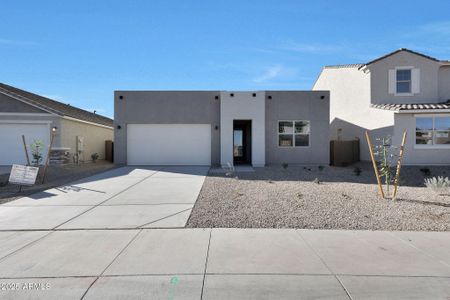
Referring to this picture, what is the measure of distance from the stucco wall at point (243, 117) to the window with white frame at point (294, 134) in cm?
120

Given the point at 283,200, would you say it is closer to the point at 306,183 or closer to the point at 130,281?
the point at 306,183

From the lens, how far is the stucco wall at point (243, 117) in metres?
17.7

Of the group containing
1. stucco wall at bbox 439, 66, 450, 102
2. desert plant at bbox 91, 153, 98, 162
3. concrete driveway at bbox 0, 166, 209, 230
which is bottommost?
concrete driveway at bbox 0, 166, 209, 230

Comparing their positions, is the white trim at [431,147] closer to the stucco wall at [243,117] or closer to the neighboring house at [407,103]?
the neighboring house at [407,103]

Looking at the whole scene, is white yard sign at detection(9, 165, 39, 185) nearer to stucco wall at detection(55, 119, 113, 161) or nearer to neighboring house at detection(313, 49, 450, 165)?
stucco wall at detection(55, 119, 113, 161)

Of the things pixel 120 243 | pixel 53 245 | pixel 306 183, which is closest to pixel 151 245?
pixel 120 243

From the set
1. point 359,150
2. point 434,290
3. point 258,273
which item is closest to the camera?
point 434,290

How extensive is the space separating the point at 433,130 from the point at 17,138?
23.7m

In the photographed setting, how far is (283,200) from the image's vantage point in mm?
8703

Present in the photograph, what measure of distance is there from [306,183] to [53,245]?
9.06 meters

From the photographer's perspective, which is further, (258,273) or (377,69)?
(377,69)

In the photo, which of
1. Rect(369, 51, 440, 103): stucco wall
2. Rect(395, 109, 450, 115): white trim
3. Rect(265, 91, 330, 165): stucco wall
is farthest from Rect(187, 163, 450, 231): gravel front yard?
Rect(369, 51, 440, 103): stucco wall

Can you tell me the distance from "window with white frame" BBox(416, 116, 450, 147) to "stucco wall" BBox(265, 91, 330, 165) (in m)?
4.94

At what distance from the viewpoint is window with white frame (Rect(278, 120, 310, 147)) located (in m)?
18.1
